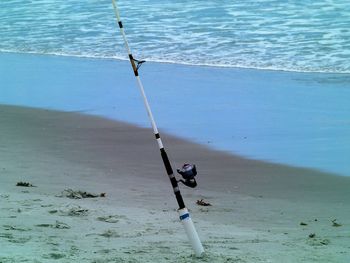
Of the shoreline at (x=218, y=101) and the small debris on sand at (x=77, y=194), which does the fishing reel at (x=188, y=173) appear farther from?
the shoreline at (x=218, y=101)

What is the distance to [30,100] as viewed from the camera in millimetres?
10469

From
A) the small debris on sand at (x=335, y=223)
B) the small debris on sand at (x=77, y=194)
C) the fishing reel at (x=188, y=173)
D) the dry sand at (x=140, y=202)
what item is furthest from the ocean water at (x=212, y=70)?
the fishing reel at (x=188, y=173)

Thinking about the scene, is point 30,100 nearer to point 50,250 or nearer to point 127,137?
point 127,137

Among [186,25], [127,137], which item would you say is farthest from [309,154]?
[186,25]

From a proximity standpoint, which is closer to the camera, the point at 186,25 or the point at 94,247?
the point at 94,247

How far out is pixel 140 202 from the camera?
19.6 feet

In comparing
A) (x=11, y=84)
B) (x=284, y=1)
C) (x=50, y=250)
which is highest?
(x=50, y=250)

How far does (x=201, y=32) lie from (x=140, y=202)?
9.49 m

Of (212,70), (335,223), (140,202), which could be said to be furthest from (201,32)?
(335,223)

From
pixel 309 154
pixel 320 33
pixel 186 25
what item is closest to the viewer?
pixel 309 154

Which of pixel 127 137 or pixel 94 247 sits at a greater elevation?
pixel 94 247

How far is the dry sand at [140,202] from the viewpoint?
4.28 m

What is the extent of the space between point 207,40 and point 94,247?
10376 millimetres

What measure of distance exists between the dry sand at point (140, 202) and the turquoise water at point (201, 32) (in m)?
4.37
